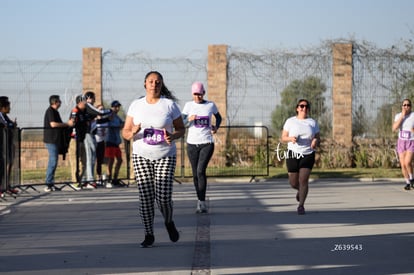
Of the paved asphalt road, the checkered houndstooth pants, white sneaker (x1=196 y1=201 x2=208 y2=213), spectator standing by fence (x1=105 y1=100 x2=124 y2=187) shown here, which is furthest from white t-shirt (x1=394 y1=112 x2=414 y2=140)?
the checkered houndstooth pants

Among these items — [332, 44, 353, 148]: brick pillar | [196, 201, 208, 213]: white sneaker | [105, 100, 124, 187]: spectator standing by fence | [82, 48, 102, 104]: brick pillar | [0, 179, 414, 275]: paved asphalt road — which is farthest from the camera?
[82, 48, 102, 104]: brick pillar

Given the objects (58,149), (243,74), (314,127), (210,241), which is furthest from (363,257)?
(243,74)

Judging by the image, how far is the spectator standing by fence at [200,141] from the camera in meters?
13.9

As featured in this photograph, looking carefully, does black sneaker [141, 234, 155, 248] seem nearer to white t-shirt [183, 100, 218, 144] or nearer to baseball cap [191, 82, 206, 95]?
white t-shirt [183, 100, 218, 144]

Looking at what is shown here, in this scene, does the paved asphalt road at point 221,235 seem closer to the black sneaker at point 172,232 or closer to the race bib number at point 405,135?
the black sneaker at point 172,232

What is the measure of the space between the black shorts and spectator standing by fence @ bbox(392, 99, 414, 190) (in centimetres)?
498

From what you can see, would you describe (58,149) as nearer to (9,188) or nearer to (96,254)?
(9,188)

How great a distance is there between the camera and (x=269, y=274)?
823 centimetres

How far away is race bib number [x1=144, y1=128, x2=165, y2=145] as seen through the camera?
9.98 metres

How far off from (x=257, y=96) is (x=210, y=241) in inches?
619

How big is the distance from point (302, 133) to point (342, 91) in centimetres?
1219

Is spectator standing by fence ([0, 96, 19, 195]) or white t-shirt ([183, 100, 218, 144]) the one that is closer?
white t-shirt ([183, 100, 218, 144])

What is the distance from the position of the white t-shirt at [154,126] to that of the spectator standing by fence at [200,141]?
3713 mm

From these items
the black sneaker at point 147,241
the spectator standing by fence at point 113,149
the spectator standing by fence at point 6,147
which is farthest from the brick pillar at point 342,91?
the black sneaker at point 147,241
